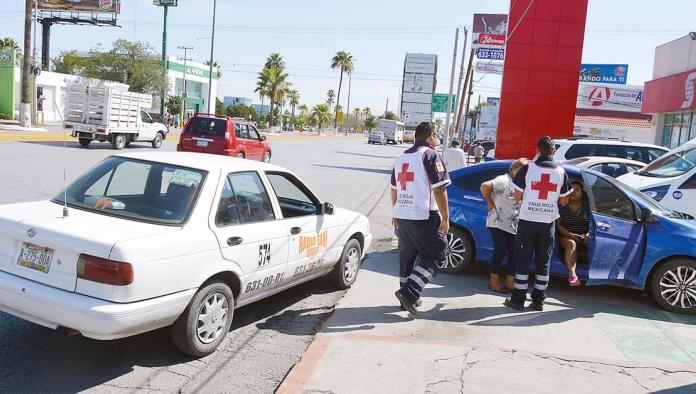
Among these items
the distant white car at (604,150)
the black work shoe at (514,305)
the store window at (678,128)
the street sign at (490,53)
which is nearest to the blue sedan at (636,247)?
the black work shoe at (514,305)

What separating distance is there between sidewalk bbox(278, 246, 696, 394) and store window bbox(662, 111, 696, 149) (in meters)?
19.0

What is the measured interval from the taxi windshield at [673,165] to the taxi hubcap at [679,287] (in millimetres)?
3527

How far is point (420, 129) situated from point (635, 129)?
46.6 meters

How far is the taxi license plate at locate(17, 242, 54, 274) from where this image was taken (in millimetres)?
3926

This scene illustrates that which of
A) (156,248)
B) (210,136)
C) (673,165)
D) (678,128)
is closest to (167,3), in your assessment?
(210,136)

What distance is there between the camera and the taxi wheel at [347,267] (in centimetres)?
645

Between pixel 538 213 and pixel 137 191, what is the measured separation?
3813mm

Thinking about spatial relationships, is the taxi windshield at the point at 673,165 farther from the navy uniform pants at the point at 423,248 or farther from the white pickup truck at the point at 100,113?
the white pickup truck at the point at 100,113

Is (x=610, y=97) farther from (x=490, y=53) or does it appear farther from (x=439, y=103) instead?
(x=490, y=53)

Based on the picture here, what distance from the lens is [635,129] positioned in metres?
46.5

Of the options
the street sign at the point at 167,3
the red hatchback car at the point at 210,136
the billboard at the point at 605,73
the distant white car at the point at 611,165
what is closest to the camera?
the distant white car at the point at 611,165

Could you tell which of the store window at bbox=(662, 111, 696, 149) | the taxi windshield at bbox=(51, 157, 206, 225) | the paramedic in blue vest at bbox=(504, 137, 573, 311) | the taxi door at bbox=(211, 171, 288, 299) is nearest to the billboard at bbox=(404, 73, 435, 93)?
the store window at bbox=(662, 111, 696, 149)

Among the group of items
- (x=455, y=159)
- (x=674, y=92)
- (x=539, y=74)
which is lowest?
(x=455, y=159)

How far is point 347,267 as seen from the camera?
6.61 m
